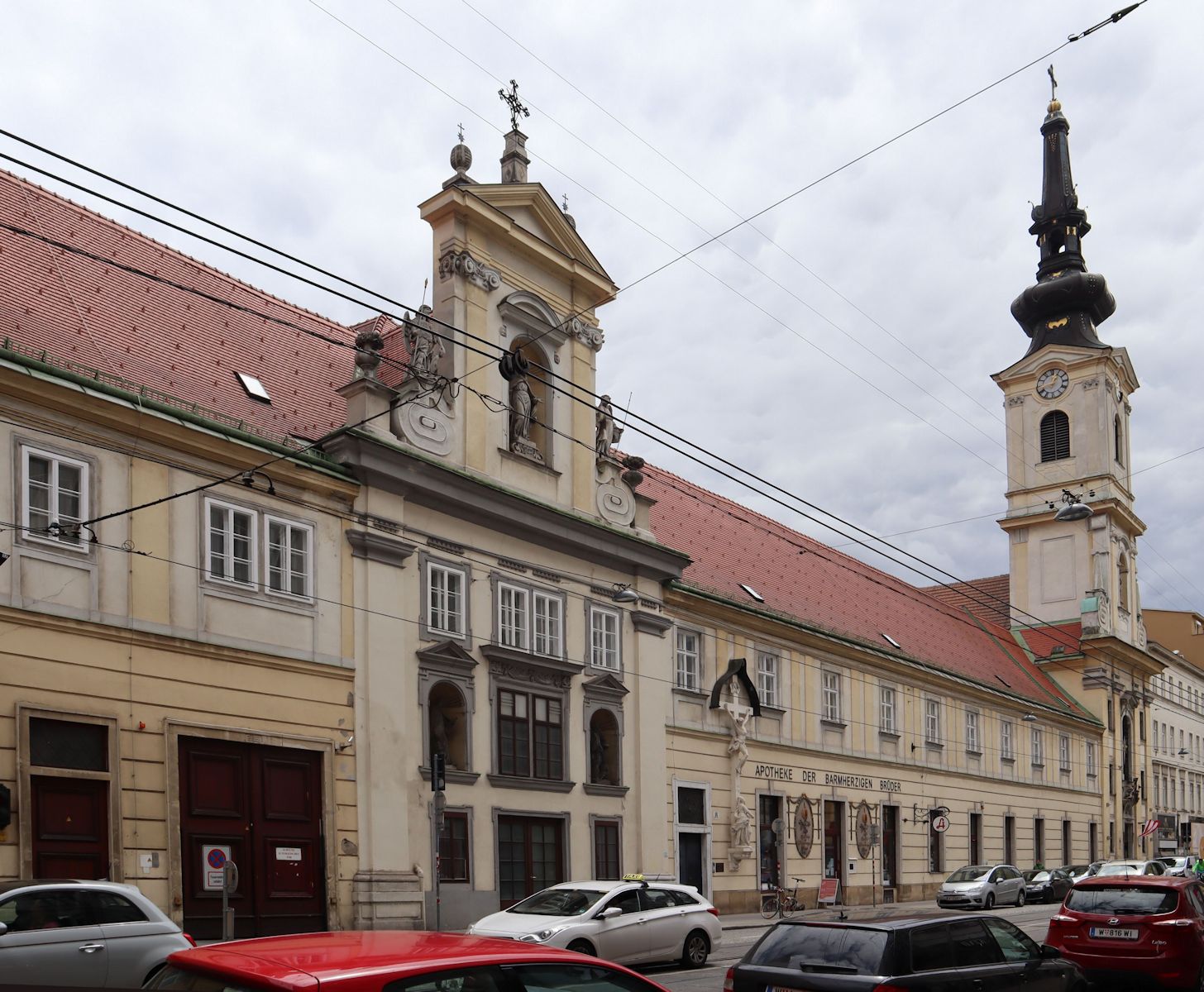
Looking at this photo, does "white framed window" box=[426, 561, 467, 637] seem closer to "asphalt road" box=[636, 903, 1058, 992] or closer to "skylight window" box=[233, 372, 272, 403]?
"skylight window" box=[233, 372, 272, 403]

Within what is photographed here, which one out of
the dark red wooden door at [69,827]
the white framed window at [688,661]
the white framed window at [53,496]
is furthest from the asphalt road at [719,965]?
the white framed window at [53,496]

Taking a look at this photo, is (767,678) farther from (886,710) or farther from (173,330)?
(173,330)

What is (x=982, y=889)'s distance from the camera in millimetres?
39625

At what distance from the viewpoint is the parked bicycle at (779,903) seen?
34.5 meters

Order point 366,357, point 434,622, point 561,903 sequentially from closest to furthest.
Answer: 1. point 561,903
2. point 366,357
3. point 434,622

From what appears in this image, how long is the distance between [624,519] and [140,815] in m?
14.7

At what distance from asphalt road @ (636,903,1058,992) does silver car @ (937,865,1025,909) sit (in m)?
3.06

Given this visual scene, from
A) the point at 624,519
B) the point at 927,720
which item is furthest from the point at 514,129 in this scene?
the point at 927,720

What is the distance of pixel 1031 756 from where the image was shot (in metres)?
54.8

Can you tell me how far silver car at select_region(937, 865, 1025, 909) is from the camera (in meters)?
39.6

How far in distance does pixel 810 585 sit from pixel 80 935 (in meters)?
32.4

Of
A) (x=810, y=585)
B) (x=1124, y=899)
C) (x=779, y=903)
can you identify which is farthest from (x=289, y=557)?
(x=810, y=585)

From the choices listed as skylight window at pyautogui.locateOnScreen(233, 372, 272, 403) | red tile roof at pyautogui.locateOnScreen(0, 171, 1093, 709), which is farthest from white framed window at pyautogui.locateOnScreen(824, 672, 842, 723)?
skylight window at pyautogui.locateOnScreen(233, 372, 272, 403)

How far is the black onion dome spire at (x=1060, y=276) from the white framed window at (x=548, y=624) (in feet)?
138
